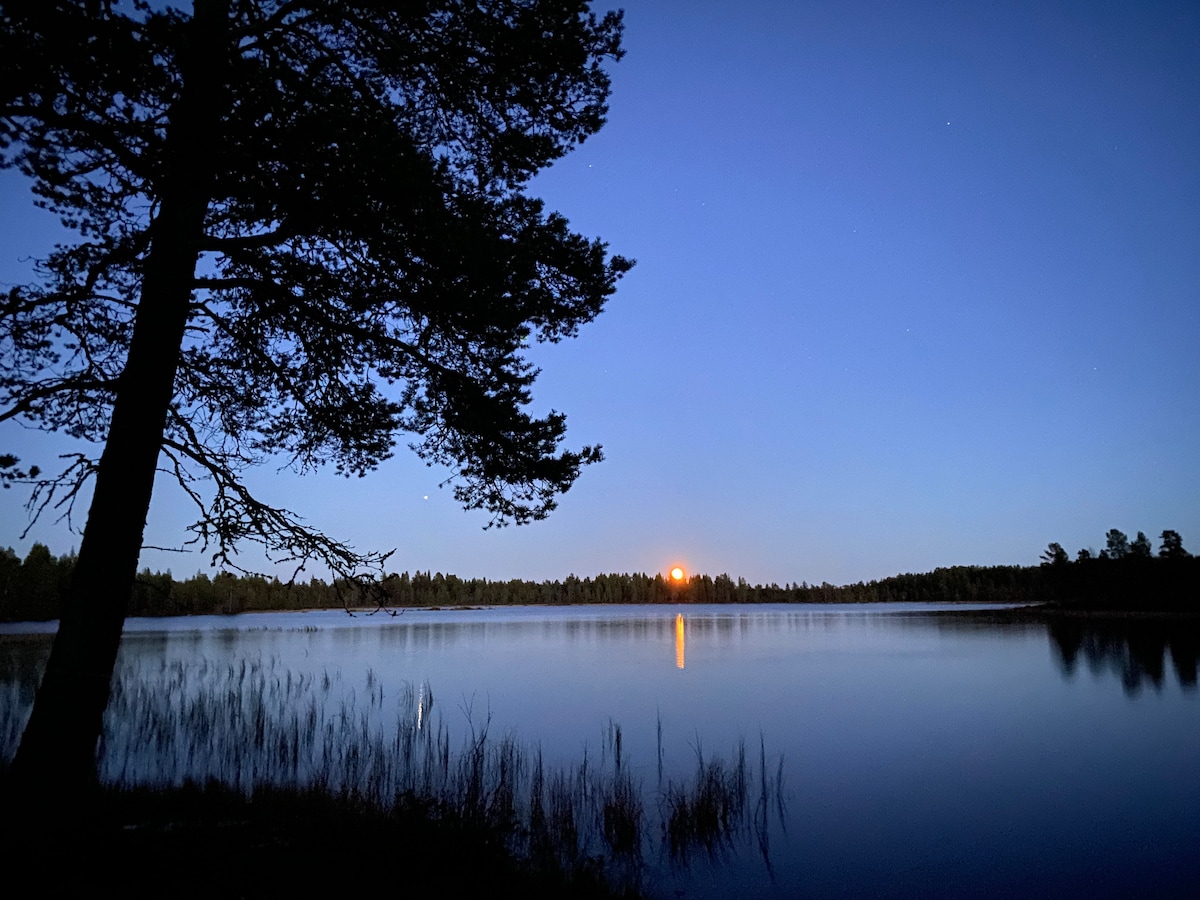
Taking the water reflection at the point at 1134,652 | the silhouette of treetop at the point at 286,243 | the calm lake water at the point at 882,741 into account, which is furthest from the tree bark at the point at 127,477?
the water reflection at the point at 1134,652

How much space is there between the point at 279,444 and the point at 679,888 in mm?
7872

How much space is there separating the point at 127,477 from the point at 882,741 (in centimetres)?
1829

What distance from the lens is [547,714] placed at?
21438 millimetres

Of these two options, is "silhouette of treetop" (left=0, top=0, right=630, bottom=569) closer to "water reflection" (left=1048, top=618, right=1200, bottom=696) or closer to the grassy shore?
the grassy shore

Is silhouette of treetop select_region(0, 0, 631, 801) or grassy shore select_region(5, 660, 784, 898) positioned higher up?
silhouette of treetop select_region(0, 0, 631, 801)

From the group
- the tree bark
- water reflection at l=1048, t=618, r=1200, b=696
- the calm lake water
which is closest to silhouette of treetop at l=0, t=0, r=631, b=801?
the tree bark

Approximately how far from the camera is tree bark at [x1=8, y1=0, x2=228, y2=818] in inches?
224

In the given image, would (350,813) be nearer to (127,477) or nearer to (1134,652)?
(127,477)

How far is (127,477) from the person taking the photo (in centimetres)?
615

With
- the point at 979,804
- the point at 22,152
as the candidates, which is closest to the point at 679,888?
the point at 979,804

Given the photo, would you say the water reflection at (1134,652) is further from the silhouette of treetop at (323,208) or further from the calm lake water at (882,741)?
the silhouette of treetop at (323,208)

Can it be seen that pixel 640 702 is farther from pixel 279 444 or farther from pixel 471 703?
pixel 279 444

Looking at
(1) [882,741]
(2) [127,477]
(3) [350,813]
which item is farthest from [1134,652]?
(2) [127,477]

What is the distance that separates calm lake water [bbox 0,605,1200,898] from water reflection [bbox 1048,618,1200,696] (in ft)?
0.95
